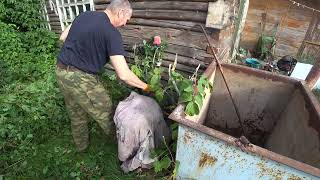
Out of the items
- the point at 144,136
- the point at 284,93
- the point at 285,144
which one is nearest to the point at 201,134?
the point at 144,136

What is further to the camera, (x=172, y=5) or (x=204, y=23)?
(x=172, y=5)

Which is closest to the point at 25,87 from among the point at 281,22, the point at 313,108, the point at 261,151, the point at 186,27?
the point at 186,27

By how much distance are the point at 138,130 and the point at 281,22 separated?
5.25 meters

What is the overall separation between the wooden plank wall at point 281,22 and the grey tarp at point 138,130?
4702 millimetres

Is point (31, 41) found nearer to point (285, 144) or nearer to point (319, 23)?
point (285, 144)

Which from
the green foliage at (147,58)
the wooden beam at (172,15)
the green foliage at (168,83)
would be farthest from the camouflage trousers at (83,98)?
the wooden beam at (172,15)

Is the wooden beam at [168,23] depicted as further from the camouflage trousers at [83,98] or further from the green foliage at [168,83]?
the camouflage trousers at [83,98]

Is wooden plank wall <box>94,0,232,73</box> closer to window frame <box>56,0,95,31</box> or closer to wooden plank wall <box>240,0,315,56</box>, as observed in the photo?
window frame <box>56,0,95,31</box>

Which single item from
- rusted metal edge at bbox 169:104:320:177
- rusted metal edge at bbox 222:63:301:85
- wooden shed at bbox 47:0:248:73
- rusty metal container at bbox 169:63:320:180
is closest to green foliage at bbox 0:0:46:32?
wooden shed at bbox 47:0:248:73

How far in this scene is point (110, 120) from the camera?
3293 mm

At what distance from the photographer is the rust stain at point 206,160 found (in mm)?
2188

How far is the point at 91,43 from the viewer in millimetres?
2750

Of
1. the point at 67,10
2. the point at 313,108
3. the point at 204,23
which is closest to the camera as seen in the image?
the point at 313,108

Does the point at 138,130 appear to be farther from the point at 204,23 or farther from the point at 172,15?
the point at 172,15
